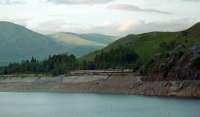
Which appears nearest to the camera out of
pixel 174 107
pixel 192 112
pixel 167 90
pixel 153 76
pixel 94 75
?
pixel 192 112

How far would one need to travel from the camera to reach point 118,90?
166 metres

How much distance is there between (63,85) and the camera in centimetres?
19075

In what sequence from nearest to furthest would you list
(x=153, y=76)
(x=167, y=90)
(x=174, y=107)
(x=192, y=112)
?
1. (x=192, y=112)
2. (x=174, y=107)
3. (x=167, y=90)
4. (x=153, y=76)

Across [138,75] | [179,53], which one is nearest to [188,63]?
[179,53]

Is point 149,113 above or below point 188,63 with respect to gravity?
below

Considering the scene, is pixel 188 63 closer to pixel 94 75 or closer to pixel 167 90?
pixel 167 90

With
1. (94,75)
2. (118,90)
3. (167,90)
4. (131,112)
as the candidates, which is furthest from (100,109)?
(94,75)

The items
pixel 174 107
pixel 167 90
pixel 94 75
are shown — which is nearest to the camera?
pixel 174 107

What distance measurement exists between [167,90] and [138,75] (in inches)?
832

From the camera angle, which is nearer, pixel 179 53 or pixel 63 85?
pixel 179 53

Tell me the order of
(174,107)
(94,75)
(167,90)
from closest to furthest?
(174,107)
(167,90)
(94,75)

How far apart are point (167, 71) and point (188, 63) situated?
8205mm

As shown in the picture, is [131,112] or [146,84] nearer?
[131,112]

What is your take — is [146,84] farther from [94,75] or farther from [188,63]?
[94,75]
